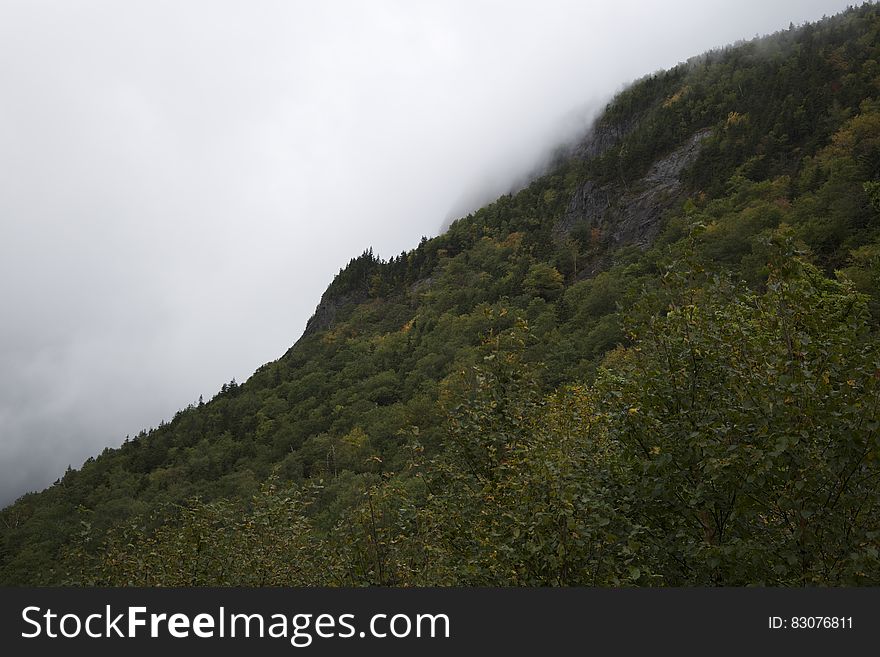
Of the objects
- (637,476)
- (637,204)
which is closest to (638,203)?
(637,204)

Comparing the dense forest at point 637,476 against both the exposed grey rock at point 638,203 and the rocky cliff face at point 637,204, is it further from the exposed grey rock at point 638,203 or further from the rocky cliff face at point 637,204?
the exposed grey rock at point 638,203

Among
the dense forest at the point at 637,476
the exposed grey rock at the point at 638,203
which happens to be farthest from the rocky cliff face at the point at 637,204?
the dense forest at the point at 637,476

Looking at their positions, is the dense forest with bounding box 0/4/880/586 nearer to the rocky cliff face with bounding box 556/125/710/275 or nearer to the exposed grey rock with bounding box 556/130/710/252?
the rocky cliff face with bounding box 556/125/710/275

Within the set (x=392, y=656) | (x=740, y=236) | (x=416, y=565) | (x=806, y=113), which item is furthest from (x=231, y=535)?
(x=806, y=113)

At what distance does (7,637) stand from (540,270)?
119027 millimetres

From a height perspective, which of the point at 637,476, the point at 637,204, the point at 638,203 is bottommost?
the point at 637,476

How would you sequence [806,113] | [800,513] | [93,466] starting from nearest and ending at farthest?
[800,513], [806,113], [93,466]

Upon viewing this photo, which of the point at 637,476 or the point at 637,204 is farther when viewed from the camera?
the point at 637,204

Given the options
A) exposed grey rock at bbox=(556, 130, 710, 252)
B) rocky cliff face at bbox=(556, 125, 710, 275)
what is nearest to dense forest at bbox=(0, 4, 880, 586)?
rocky cliff face at bbox=(556, 125, 710, 275)

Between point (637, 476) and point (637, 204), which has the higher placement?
point (637, 204)

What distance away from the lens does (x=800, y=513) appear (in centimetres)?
623

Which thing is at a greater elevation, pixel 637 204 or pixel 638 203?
pixel 638 203

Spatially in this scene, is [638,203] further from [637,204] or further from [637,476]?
[637,476]

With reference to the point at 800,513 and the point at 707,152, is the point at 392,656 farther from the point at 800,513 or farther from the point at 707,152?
the point at 707,152
